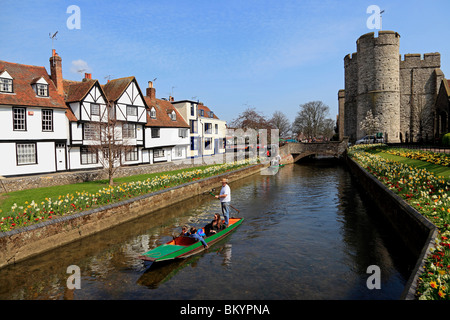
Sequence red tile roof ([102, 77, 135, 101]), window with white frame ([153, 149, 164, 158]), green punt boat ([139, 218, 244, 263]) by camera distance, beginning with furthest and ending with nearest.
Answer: window with white frame ([153, 149, 164, 158])
red tile roof ([102, 77, 135, 101])
green punt boat ([139, 218, 244, 263])

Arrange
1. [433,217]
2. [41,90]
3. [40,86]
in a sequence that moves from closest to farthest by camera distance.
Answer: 1. [433,217]
2. [40,86]
3. [41,90]

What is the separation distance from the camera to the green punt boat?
11443 millimetres

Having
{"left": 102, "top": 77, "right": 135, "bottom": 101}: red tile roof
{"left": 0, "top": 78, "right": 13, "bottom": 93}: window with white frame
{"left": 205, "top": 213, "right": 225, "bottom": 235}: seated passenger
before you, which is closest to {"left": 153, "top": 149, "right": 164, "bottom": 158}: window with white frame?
{"left": 102, "top": 77, "right": 135, "bottom": 101}: red tile roof

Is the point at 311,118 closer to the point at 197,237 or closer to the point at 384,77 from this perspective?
the point at 384,77

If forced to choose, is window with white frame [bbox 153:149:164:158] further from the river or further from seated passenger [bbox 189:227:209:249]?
seated passenger [bbox 189:227:209:249]

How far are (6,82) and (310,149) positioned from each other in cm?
5024

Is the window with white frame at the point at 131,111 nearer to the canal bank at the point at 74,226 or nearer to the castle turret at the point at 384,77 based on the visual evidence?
the canal bank at the point at 74,226

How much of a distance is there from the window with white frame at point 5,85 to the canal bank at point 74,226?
1635 cm

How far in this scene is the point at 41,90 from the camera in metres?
28.0

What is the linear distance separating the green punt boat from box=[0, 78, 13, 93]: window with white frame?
2247cm

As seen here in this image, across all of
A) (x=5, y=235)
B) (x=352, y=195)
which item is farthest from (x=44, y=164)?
(x=352, y=195)

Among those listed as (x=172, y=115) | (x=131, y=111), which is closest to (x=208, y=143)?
(x=172, y=115)

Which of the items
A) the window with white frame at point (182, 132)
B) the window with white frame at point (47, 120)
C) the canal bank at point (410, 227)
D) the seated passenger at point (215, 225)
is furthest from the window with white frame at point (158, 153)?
the canal bank at point (410, 227)

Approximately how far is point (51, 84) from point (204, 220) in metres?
22.2
